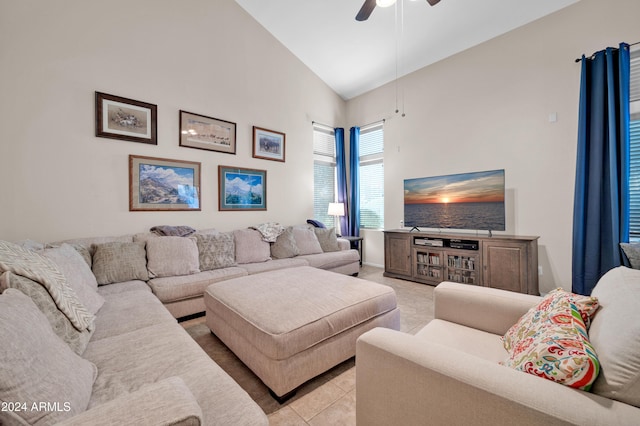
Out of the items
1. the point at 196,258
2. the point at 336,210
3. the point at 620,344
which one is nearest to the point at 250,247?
the point at 196,258

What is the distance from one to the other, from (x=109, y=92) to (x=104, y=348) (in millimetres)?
2835

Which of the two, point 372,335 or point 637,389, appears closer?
point 637,389

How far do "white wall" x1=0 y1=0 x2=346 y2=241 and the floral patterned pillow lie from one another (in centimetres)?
351

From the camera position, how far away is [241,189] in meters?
3.91

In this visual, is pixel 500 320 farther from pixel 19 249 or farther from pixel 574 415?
pixel 19 249

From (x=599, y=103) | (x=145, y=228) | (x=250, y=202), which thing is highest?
(x=599, y=103)

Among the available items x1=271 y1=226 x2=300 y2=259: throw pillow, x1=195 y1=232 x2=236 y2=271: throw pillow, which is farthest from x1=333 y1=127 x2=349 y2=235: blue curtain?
x1=195 y1=232 x2=236 y2=271: throw pillow

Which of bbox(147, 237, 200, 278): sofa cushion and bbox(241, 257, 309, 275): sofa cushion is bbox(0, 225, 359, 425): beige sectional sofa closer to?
bbox(147, 237, 200, 278): sofa cushion

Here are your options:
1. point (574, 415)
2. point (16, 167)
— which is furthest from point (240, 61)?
point (574, 415)

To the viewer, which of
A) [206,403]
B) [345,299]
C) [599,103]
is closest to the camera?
[206,403]

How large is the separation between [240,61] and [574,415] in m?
4.59

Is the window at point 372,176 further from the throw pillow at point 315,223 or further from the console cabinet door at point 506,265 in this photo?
the console cabinet door at point 506,265

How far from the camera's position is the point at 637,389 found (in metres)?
0.66

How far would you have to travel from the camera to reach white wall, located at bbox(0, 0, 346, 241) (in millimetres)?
2418
